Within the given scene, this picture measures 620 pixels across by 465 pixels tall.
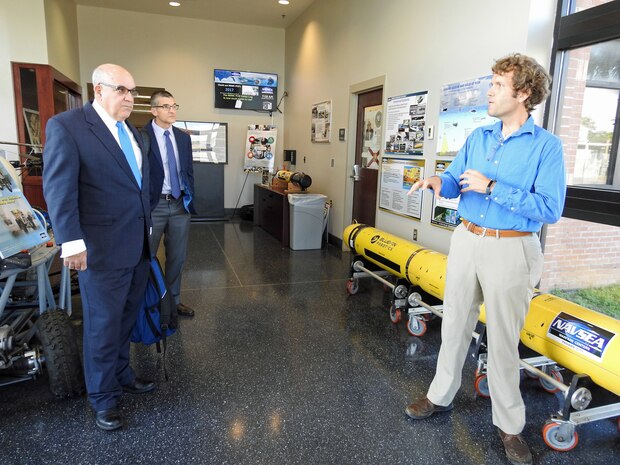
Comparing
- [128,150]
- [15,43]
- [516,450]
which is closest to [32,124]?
[15,43]

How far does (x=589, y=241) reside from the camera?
2883 mm

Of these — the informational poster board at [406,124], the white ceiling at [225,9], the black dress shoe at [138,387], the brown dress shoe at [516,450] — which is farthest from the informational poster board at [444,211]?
the white ceiling at [225,9]

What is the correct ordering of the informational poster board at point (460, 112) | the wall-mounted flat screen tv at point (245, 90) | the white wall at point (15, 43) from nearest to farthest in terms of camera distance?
the informational poster board at point (460, 112) → the white wall at point (15, 43) → the wall-mounted flat screen tv at point (245, 90)

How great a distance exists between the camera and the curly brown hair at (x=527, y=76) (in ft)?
5.65

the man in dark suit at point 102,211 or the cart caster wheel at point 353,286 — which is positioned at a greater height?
the man in dark suit at point 102,211

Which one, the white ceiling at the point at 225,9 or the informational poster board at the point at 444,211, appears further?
the white ceiling at the point at 225,9

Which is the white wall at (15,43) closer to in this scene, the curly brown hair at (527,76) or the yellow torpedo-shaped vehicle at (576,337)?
the curly brown hair at (527,76)

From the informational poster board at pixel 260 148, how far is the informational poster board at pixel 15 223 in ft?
18.4

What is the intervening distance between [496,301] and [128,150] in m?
1.76

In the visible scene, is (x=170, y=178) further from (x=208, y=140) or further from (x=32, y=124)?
(x=208, y=140)

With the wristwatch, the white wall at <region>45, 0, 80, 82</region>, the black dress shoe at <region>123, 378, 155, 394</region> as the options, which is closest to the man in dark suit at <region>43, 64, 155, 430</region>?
the black dress shoe at <region>123, 378, 155, 394</region>

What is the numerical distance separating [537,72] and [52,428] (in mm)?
2637

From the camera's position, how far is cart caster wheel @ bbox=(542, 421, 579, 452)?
76.4 inches

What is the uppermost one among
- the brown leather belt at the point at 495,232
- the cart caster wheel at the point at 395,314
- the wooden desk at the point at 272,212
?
the brown leather belt at the point at 495,232
